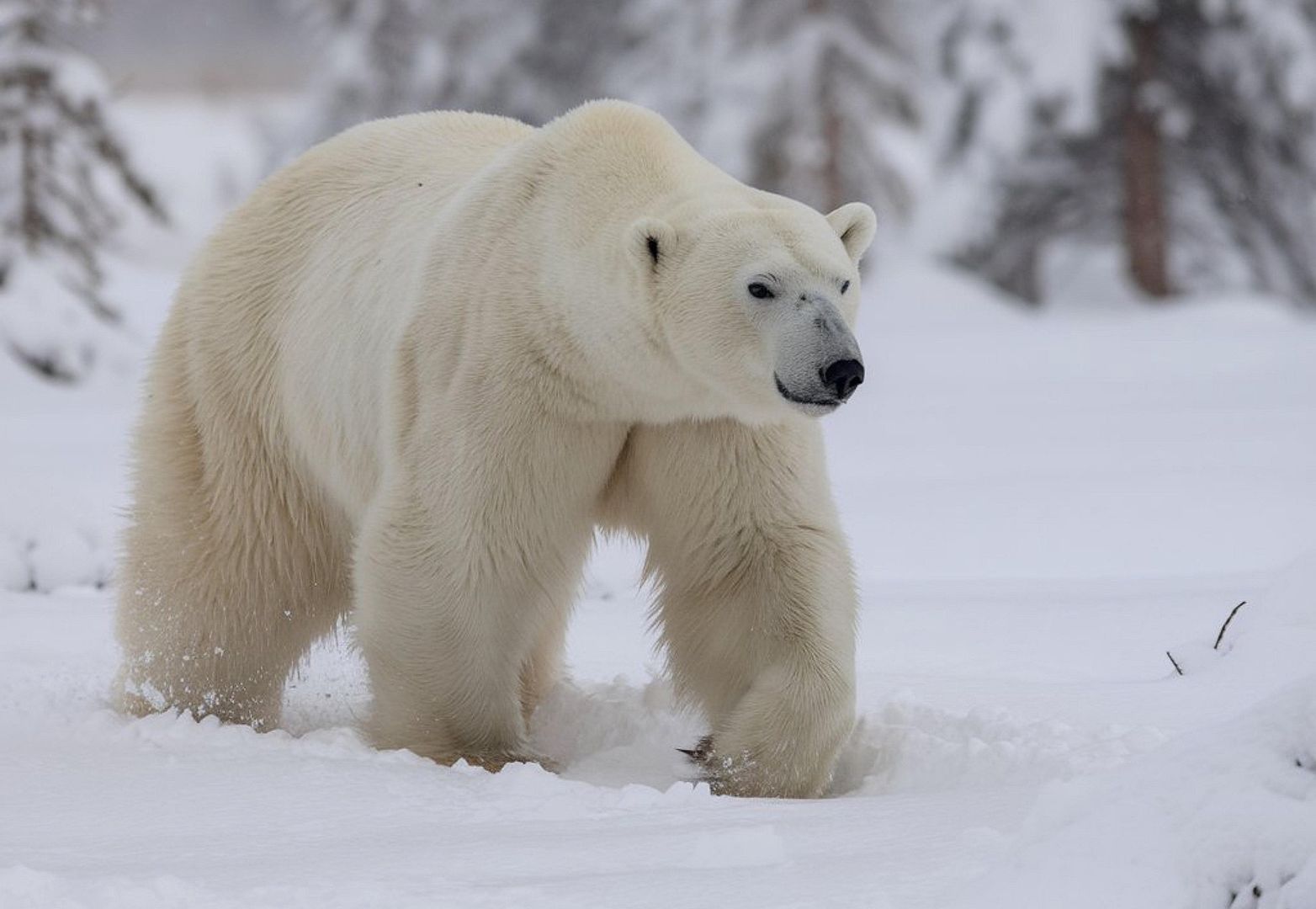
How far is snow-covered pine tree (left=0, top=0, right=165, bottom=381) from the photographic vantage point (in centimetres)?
1262

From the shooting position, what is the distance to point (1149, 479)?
868cm

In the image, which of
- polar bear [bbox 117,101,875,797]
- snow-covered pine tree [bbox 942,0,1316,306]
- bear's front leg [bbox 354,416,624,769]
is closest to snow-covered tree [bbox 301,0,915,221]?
snow-covered pine tree [bbox 942,0,1316,306]

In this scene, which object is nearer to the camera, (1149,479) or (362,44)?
(1149,479)

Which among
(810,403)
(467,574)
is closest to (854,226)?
(810,403)

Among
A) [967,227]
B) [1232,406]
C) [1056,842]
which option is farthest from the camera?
[967,227]

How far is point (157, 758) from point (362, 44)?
19.8m

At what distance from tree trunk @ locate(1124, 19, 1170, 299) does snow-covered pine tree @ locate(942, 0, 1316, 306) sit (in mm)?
17

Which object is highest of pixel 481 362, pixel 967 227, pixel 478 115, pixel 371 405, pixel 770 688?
pixel 478 115

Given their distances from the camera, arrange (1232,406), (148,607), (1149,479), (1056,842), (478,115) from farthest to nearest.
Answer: (1232,406), (1149,479), (478,115), (148,607), (1056,842)

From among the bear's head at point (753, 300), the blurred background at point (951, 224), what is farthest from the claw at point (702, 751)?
the blurred background at point (951, 224)

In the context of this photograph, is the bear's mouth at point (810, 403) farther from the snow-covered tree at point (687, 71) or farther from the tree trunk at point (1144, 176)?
the tree trunk at point (1144, 176)

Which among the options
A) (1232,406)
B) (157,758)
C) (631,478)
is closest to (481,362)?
(631,478)

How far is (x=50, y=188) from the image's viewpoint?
13055mm

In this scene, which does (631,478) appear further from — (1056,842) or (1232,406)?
(1232,406)
